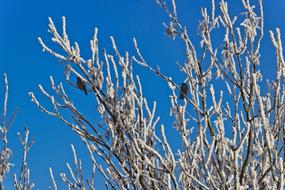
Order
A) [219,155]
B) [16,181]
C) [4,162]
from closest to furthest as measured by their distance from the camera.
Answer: [219,155] → [4,162] → [16,181]

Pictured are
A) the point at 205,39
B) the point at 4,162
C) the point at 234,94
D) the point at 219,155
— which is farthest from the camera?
the point at 4,162

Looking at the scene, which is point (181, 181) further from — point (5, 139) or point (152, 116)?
point (5, 139)

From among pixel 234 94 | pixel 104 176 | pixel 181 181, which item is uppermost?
pixel 234 94

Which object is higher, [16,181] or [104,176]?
[16,181]

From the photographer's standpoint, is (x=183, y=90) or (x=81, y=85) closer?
(x=81, y=85)

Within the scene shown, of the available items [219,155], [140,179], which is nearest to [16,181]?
[140,179]

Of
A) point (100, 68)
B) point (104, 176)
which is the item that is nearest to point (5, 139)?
point (104, 176)

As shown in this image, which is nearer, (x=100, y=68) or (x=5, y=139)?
(x=100, y=68)

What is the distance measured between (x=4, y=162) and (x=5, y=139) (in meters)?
0.22

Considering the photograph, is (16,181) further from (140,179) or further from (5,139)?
(140,179)

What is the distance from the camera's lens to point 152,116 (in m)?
3.00

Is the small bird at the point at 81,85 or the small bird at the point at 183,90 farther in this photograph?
the small bird at the point at 183,90

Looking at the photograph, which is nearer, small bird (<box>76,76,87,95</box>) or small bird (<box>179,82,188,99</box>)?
small bird (<box>76,76,87,95</box>)

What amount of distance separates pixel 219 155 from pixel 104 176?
1.01 metres
